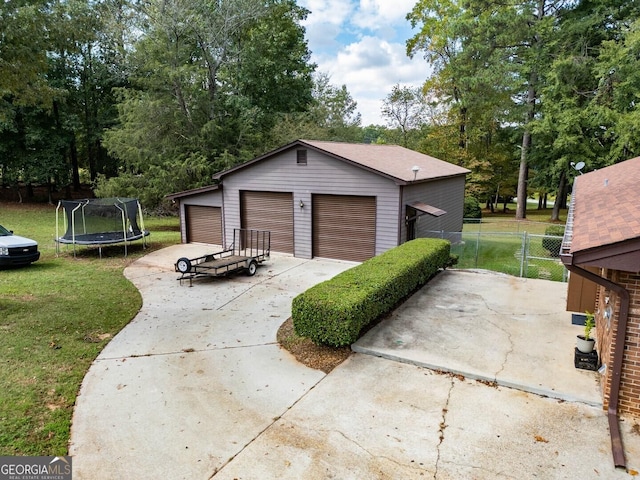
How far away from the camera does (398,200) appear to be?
12656 millimetres

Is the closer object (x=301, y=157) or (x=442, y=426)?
(x=442, y=426)

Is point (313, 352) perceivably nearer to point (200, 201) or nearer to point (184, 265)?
point (184, 265)

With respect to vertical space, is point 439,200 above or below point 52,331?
above

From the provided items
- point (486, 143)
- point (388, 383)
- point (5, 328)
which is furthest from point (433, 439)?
point (486, 143)

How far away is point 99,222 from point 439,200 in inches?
500

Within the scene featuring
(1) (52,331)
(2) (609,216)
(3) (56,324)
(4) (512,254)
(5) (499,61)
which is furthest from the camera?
(5) (499,61)

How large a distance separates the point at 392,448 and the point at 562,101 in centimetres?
2407

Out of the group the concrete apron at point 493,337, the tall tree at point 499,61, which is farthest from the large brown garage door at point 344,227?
the tall tree at point 499,61

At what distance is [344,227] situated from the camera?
45.6 feet

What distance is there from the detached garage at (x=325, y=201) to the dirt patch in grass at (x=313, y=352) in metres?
6.36

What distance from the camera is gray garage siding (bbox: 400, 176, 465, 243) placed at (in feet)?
44.5

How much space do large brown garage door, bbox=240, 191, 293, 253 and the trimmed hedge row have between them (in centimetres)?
589

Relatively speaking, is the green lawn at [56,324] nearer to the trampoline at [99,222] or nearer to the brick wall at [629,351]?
the trampoline at [99,222]

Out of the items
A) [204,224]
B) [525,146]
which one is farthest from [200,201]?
[525,146]
